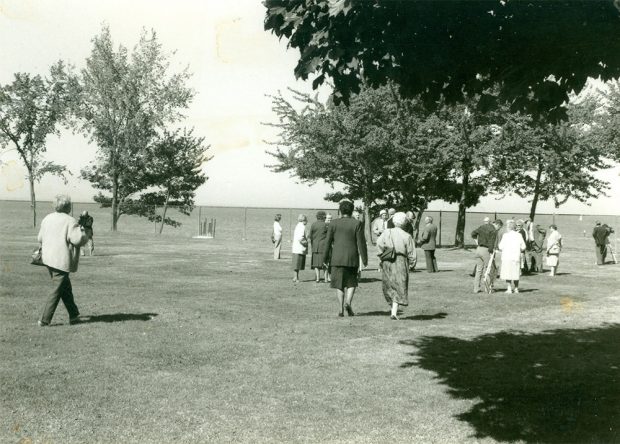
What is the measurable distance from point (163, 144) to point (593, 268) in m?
33.4

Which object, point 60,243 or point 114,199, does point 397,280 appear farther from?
point 114,199

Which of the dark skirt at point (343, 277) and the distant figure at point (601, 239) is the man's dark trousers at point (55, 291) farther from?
the distant figure at point (601, 239)

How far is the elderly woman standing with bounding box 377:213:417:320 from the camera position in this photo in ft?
33.8

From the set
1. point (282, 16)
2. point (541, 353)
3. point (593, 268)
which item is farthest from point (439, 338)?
point (593, 268)

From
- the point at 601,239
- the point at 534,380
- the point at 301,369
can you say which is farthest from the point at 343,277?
the point at 601,239

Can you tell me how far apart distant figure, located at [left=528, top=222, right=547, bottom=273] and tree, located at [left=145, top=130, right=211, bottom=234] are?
3144cm

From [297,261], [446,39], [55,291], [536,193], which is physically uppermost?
[536,193]

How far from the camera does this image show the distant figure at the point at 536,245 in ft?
66.2

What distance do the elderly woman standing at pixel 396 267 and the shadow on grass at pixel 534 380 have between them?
1349 millimetres

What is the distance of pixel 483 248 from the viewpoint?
15008 mm

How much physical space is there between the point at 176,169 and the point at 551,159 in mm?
26830

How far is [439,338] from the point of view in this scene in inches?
356

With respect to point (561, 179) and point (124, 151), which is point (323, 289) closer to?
point (561, 179)

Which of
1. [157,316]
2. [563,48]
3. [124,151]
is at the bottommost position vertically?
[157,316]
